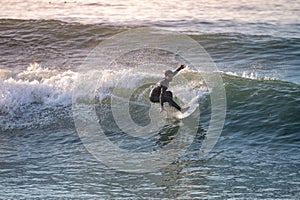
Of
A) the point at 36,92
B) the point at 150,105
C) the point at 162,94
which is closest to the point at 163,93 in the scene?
the point at 162,94

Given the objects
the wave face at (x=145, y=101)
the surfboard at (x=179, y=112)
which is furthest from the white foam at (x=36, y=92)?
the surfboard at (x=179, y=112)

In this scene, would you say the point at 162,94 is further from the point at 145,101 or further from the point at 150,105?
the point at 145,101

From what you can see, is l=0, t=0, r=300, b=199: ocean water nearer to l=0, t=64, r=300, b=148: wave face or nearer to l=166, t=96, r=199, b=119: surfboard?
l=0, t=64, r=300, b=148: wave face

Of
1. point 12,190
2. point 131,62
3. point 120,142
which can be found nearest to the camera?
point 12,190

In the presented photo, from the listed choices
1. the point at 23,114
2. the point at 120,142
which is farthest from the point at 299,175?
the point at 23,114

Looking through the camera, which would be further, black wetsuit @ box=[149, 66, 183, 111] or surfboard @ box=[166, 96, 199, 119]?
surfboard @ box=[166, 96, 199, 119]

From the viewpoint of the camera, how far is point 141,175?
9.95 meters

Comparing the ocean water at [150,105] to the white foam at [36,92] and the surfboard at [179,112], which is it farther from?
the surfboard at [179,112]

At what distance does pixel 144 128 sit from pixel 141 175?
309 centimetres

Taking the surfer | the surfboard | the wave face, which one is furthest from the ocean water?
the surfer

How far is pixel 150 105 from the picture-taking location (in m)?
14.1

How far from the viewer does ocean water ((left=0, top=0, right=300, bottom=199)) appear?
31.3 feet

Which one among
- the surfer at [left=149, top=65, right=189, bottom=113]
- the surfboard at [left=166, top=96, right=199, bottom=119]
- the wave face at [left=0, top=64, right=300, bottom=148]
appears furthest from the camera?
the surfboard at [left=166, top=96, right=199, bottom=119]

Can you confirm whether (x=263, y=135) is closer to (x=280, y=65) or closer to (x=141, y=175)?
(x=141, y=175)
